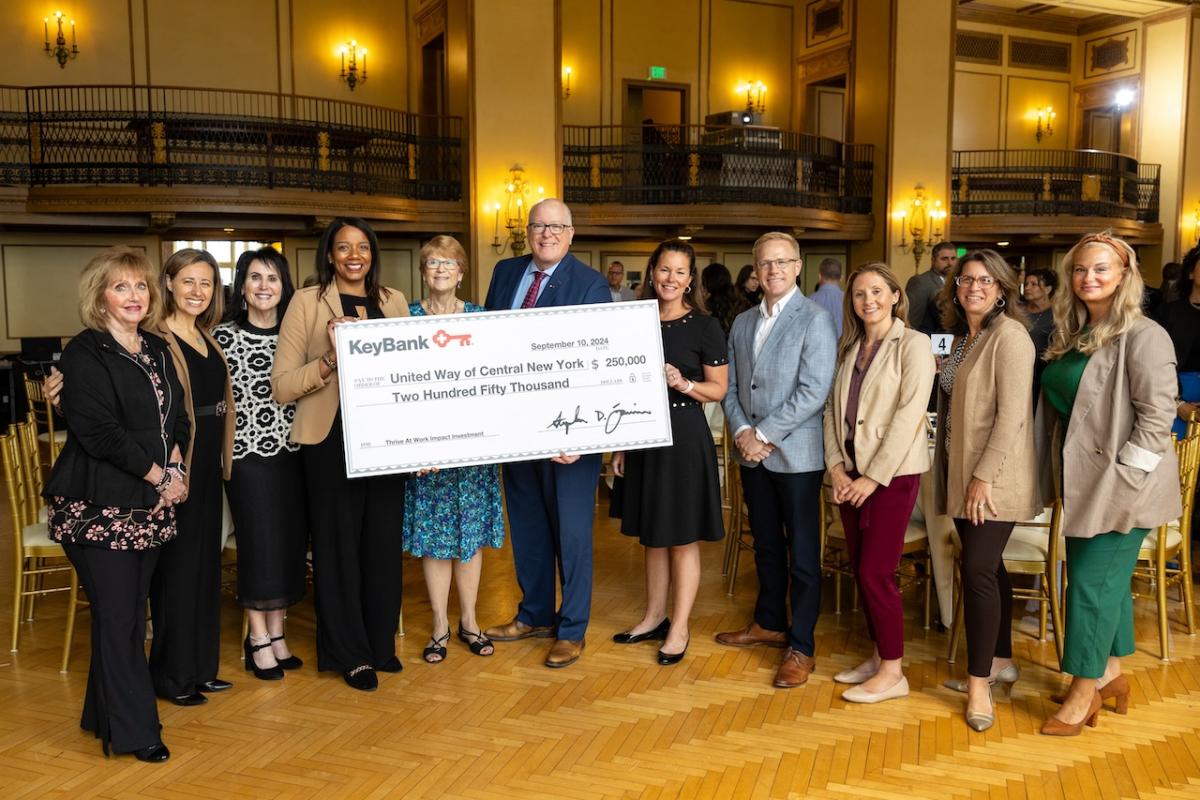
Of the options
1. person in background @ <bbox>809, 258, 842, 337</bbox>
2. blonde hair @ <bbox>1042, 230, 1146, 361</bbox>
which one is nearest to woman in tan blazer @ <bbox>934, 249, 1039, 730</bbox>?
blonde hair @ <bbox>1042, 230, 1146, 361</bbox>

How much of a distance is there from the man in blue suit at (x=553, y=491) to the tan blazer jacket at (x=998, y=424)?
131 centimetres

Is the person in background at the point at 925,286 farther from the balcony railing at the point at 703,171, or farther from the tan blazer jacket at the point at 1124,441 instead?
the balcony railing at the point at 703,171

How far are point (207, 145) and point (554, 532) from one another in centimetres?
925

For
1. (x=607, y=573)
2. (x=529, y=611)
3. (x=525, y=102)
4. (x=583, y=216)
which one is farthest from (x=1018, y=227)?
(x=529, y=611)

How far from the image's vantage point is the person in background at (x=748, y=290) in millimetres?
6941

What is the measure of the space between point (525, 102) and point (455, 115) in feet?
2.87

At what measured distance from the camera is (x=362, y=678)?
3.61 meters

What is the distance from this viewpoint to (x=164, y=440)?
2.98 meters

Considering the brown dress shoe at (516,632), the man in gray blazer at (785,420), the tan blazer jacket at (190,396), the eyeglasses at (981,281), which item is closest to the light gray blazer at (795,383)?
the man in gray blazer at (785,420)

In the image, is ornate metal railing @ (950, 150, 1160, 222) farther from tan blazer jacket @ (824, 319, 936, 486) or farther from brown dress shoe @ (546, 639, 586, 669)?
brown dress shoe @ (546, 639, 586, 669)

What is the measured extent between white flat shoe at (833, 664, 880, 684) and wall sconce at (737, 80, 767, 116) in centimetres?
1259

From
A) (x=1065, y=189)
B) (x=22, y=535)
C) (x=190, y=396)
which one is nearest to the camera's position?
(x=190, y=396)

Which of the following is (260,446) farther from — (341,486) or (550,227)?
(550,227)

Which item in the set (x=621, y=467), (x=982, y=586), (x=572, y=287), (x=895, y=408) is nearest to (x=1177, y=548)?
Answer: (x=982, y=586)
